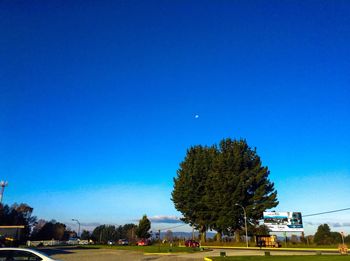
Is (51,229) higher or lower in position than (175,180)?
lower

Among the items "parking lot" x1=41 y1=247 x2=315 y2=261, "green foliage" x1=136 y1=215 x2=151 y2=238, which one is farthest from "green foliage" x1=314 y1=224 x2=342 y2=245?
"parking lot" x1=41 y1=247 x2=315 y2=261

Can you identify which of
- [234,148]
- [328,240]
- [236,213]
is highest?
[234,148]

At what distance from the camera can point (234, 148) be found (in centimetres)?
6825

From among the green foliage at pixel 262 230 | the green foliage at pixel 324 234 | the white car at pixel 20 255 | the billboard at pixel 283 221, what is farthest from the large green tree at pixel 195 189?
the white car at pixel 20 255

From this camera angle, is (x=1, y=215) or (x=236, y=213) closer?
(x=236, y=213)

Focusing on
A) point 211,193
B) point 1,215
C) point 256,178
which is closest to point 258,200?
point 256,178

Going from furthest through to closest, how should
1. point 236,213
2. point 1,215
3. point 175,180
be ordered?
point 1,215, point 175,180, point 236,213

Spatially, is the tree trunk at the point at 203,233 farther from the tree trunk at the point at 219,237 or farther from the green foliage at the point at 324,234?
the green foliage at the point at 324,234

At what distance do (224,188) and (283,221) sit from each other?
14312 mm

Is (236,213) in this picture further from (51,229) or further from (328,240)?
(51,229)

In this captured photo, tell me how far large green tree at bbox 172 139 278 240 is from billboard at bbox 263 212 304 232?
79.6 inches

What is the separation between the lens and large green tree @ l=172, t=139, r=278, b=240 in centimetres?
6319

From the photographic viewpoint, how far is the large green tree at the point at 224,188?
6319 centimetres

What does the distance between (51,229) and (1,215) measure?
30185mm
